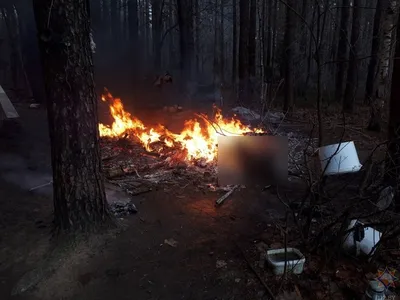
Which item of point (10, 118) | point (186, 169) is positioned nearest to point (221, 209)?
point (186, 169)

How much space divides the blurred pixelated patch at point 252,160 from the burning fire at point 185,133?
3.31 feet

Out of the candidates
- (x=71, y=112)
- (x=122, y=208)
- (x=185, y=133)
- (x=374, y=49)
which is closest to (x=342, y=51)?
(x=374, y=49)

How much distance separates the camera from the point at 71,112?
3914 mm

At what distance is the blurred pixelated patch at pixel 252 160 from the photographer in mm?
5824

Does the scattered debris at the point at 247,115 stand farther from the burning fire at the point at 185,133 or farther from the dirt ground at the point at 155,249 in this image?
the dirt ground at the point at 155,249

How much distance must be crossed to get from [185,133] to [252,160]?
310 centimetres

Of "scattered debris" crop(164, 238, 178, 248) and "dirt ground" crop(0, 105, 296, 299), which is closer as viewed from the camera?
"dirt ground" crop(0, 105, 296, 299)

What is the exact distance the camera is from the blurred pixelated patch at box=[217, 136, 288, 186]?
5.82 m

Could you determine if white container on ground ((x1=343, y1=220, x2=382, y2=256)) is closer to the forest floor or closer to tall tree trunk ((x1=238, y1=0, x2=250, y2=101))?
the forest floor

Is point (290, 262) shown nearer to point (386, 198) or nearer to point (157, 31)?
point (386, 198)

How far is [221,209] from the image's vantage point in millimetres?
5371

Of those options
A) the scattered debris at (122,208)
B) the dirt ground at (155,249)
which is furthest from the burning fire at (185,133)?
the scattered debris at (122,208)

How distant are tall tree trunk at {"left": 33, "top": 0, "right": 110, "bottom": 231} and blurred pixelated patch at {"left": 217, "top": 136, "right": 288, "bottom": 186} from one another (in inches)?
99.5

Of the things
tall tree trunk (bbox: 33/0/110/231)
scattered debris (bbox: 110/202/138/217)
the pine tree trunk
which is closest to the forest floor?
Answer: scattered debris (bbox: 110/202/138/217)
